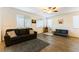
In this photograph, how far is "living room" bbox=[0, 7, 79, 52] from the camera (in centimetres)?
265

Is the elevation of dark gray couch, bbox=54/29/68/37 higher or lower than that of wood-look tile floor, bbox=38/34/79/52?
higher

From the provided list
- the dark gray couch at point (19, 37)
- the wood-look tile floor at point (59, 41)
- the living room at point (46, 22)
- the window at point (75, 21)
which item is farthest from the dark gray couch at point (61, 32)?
the dark gray couch at point (19, 37)

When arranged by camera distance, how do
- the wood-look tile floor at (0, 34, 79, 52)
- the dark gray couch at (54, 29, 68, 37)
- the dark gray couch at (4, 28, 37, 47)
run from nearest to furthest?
the dark gray couch at (4, 28, 37, 47) → the wood-look tile floor at (0, 34, 79, 52) → the dark gray couch at (54, 29, 68, 37)

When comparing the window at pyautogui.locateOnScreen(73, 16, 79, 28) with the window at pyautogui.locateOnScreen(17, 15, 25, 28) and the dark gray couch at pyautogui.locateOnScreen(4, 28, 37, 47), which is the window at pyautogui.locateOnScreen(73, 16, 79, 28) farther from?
the window at pyautogui.locateOnScreen(17, 15, 25, 28)

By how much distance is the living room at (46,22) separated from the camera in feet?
8.68

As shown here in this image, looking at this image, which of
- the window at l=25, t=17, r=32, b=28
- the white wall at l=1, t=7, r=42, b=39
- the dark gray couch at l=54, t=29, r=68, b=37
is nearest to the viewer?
the white wall at l=1, t=7, r=42, b=39

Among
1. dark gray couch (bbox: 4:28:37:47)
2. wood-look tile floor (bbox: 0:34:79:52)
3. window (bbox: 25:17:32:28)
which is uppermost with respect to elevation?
window (bbox: 25:17:32:28)

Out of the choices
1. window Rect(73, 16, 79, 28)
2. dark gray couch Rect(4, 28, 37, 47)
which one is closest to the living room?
window Rect(73, 16, 79, 28)

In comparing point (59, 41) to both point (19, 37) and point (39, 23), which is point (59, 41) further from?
point (19, 37)

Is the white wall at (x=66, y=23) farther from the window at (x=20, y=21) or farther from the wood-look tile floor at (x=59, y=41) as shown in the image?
the window at (x=20, y=21)

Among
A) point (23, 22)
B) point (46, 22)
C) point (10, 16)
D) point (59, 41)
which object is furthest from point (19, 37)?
point (59, 41)

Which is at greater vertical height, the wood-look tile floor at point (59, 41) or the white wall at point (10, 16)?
the white wall at point (10, 16)
